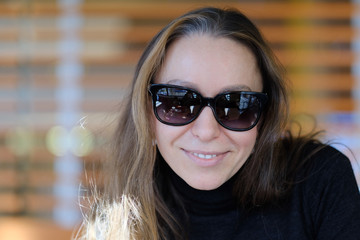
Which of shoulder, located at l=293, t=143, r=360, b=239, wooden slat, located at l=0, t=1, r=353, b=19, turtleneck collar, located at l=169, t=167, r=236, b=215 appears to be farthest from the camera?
wooden slat, located at l=0, t=1, r=353, b=19

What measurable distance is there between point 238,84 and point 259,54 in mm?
155

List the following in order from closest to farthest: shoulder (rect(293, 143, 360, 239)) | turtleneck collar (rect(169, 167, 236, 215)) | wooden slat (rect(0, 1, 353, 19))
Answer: shoulder (rect(293, 143, 360, 239))
turtleneck collar (rect(169, 167, 236, 215))
wooden slat (rect(0, 1, 353, 19))

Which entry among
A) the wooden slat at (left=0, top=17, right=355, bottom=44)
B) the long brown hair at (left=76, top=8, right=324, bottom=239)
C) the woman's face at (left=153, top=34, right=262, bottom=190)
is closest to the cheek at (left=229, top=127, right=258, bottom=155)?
the woman's face at (left=153, top=34, right=262, bottom=190)

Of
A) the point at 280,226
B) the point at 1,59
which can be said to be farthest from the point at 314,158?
the point at 1,59

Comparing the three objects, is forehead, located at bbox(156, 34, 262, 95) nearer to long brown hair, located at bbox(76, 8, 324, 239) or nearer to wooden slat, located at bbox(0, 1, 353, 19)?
long brown hair, located at bbox(76, 8, 324, 239)

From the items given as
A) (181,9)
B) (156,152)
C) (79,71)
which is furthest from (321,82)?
(156,152)

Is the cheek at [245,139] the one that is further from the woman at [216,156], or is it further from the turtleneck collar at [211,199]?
the turtleneck collar at [211,199]

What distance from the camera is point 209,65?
144 cm

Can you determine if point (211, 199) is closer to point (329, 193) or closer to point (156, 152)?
point (156, 152)

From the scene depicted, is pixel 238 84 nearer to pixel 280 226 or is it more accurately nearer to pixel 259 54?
pixel 259 54

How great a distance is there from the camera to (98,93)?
4730 millimetres

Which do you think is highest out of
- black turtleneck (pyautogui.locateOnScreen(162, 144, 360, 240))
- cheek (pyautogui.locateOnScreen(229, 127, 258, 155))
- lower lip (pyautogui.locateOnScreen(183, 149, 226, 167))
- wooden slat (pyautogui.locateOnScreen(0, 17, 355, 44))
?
wooden slat (pyautogui.locateOnScreen(0, 17, 355, 44))

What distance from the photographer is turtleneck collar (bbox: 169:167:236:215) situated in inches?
63.1

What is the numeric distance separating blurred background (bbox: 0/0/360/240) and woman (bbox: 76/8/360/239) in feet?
9.51
